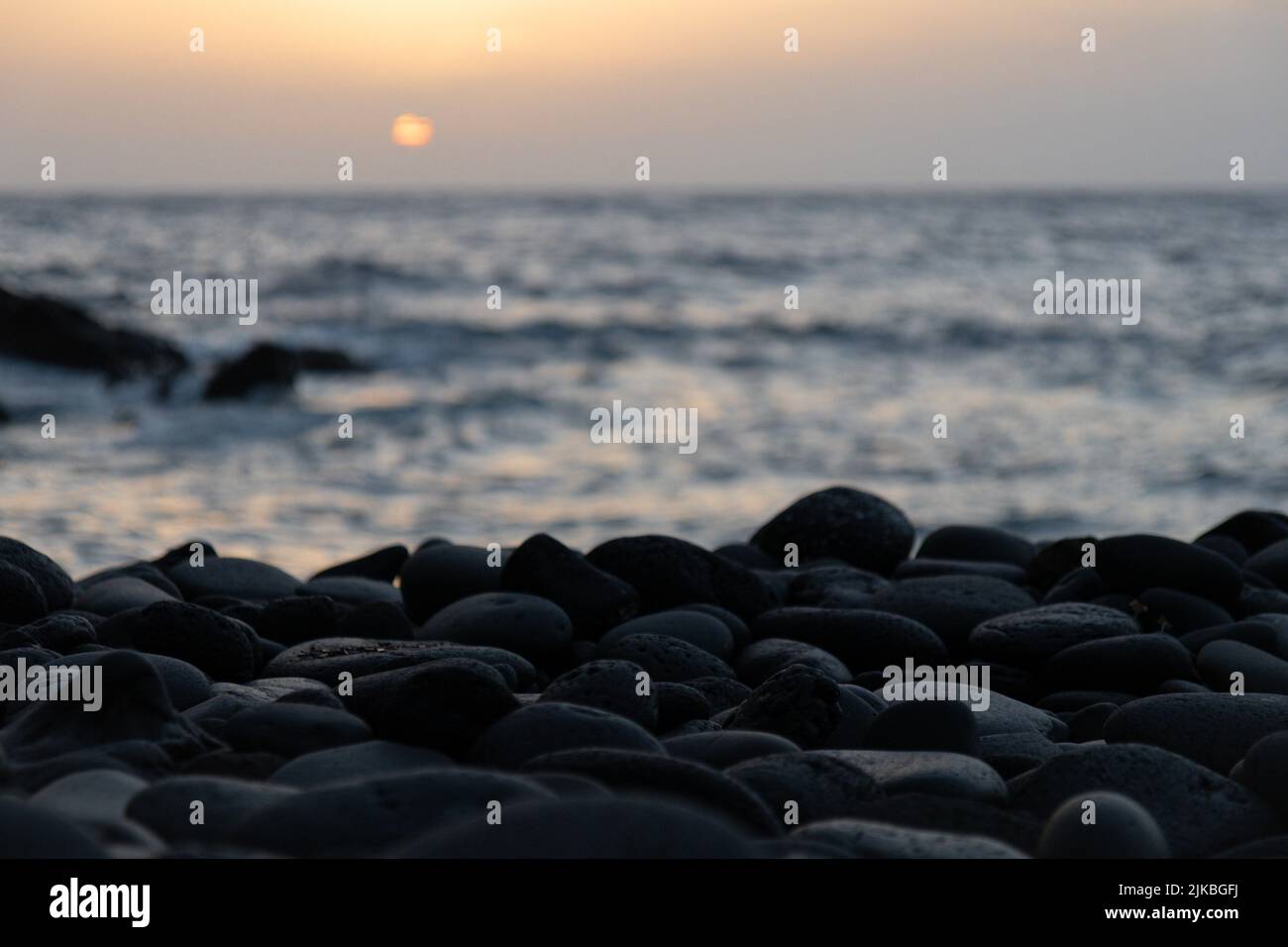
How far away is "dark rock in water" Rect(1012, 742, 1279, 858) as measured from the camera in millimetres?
2844

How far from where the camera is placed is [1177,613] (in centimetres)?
496

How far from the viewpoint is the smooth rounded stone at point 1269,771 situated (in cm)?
298

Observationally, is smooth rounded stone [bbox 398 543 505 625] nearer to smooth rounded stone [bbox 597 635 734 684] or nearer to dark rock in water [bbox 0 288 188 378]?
smooth rounded stone [bbox 597 635 734 684]

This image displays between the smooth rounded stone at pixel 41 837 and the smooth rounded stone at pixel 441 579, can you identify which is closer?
the smooth rounded stone at pixel 41 837

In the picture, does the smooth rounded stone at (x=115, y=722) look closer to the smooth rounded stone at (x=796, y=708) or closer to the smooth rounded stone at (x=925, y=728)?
the smooth rounded stone at (x=796, y=708)

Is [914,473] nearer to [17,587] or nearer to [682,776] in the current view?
[17,587]

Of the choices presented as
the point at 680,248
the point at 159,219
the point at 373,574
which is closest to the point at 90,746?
the point at 373,574

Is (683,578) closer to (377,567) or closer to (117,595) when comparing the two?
(377,567)

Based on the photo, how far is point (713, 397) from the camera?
46.4 feet

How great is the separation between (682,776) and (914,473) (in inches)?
321

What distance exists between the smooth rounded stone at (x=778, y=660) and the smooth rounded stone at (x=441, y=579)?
1105mm

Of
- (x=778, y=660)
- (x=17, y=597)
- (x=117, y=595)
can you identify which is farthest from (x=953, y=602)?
(x=17, y=597)

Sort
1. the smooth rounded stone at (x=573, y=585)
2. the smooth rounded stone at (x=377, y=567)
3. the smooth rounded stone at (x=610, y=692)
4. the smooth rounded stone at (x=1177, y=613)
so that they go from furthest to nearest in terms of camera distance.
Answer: the smooth rounded stone at (x=377, y=567) < the smooth rounded stone at (x=1177, y=613) < the smooth rounded stone at (x=573, y=585) < the smooth rounded stone at (x=610, y=692)

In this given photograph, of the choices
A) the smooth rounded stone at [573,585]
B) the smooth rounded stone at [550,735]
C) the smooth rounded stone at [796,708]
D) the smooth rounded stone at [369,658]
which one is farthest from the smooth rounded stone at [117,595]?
the smooth rounded stone at [796,708]
